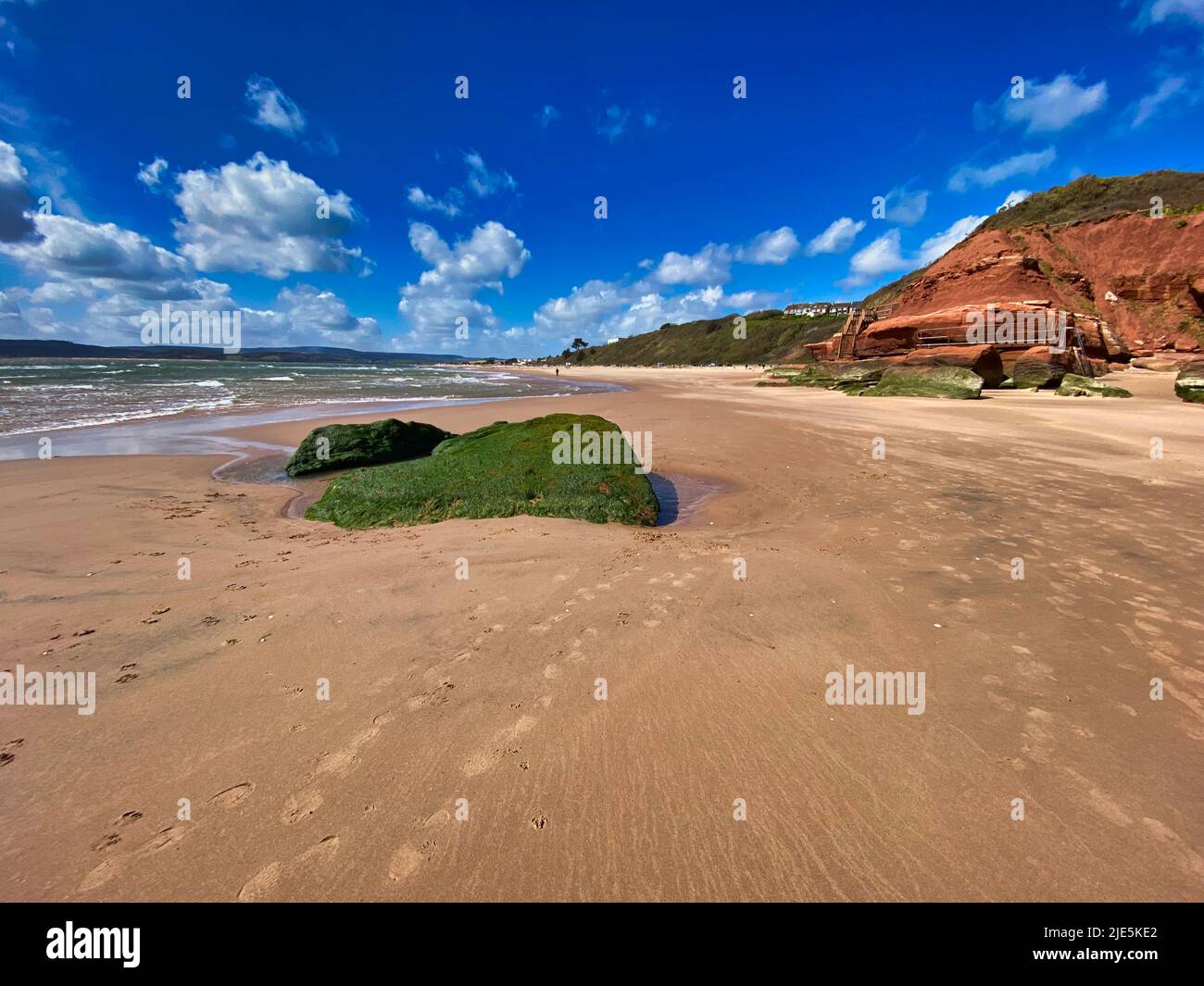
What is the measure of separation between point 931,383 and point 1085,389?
608cm

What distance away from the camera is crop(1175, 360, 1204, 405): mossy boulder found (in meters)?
18.8

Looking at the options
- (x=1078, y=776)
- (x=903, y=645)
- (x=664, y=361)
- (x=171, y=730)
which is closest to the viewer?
(x=1078, y=776)

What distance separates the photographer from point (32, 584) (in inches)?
197

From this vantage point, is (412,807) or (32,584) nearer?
(412,807)

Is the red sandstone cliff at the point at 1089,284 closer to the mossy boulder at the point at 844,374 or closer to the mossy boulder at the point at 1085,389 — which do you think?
the mossy boulder at the point at 844,374

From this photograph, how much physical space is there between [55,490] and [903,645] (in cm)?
1363

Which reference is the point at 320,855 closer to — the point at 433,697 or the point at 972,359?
the point at 433,697

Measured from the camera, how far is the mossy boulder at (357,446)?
456 inches

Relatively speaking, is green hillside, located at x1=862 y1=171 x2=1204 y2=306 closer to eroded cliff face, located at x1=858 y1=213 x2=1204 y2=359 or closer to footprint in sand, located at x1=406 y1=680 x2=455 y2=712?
eroded cliff face, located at x1=858 y1=213 x2=1204 y2=359

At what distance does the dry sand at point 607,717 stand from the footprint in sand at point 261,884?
0.04 ft

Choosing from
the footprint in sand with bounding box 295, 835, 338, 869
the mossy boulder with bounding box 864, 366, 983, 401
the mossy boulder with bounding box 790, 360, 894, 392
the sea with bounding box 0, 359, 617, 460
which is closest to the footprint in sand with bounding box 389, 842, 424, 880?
the footprint in sand with bounding box 295, 835, 338, 869

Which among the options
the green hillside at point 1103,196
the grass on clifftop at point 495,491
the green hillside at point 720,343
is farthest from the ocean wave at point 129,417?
the green hillside at point 720,343

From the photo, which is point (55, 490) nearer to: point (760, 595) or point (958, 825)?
point (760, 595)
